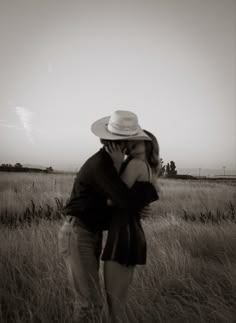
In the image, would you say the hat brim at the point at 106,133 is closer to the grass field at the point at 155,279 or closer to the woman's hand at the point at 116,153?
the woman's hand at the point at 116,153

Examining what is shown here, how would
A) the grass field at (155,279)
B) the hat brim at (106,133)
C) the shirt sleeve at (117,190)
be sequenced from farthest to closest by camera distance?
1. the grass field at (155,279)
2. the hat brim at (106,133)
3. the shirt sleeve at (117,190)

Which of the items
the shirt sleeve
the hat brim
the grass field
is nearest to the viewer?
the shirt sleeve

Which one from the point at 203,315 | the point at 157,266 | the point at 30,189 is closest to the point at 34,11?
the point at 30,189

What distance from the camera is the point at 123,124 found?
1733 mm

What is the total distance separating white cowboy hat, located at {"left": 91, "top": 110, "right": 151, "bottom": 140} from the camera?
1703 mm

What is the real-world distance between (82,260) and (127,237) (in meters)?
0.26

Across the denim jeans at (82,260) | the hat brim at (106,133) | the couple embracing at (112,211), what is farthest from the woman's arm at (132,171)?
the denim jeans at (82,260)

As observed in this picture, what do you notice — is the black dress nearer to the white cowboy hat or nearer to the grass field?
the white cowboy hat

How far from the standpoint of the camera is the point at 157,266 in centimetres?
302

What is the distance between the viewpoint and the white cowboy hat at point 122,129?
1703 mm

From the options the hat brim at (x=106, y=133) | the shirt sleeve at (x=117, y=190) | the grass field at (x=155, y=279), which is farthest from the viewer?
the grass field at (x=155, y=279)

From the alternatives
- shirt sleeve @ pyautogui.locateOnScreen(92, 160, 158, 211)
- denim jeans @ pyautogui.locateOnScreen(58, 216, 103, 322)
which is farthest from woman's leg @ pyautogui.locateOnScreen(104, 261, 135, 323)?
shirt sleeve @ pyautogui.locateOnScreen(92, 160, 158, 211)

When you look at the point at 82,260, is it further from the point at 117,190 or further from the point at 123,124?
the point at 123,124

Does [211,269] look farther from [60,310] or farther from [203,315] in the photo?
[60,310]
